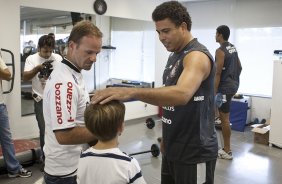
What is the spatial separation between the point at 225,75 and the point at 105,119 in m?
3.05

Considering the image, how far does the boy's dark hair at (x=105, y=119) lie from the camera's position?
3.78ft

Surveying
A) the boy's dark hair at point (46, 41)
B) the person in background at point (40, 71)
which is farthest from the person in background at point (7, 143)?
the boy's dark hair at point (46, 41)

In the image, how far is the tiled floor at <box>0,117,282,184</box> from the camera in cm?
327

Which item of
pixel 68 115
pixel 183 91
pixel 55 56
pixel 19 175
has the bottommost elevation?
pixel 19 175

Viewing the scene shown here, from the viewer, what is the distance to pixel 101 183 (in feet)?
3.77

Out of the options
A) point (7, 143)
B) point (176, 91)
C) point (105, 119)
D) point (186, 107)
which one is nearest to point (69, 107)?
point (105, 119)

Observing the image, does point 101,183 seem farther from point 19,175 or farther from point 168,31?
point 19,175

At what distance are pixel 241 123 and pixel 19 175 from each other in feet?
12.7

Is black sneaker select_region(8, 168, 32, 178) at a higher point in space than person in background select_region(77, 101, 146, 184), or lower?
Result: lower

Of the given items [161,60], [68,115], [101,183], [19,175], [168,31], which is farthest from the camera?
[161,60]

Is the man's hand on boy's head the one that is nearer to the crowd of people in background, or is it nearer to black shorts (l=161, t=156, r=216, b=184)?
the crowd of people in background

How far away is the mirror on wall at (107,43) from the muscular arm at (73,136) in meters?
3.07

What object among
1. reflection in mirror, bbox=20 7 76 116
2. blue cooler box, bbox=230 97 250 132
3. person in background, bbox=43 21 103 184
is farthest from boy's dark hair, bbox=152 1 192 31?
blue cooler box, bbox=230 97 250 132

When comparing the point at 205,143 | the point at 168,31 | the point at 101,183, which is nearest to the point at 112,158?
the point at 101,183
